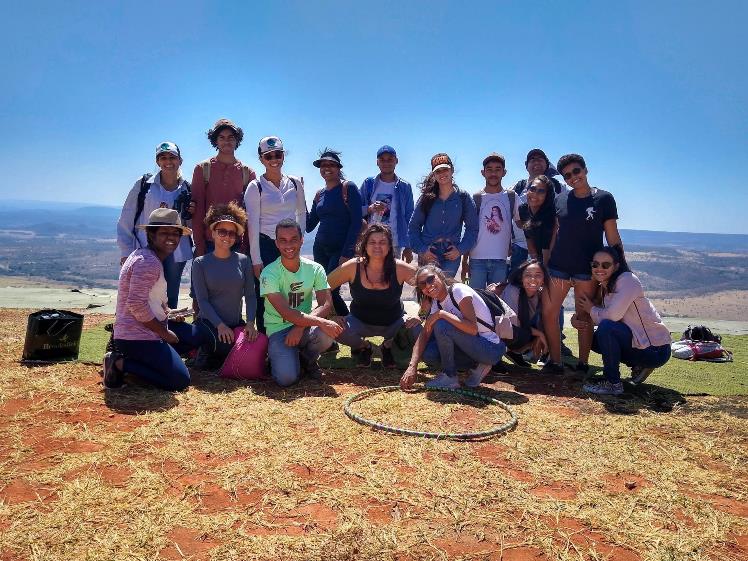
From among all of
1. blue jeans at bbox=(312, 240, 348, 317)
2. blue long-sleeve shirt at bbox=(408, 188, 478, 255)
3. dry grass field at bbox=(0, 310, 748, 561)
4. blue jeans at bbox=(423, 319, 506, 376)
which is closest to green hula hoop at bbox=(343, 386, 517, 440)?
dry grass field at bbox=(0, 310, 748, 561)

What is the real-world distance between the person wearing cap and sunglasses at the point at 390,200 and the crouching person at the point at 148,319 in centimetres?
273

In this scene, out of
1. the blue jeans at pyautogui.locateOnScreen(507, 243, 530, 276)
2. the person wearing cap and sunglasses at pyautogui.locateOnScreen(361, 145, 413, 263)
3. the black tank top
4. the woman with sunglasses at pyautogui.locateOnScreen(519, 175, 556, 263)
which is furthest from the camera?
the blue jeans at pyautogui.locateOnScreen(507, 243, 530, 276)

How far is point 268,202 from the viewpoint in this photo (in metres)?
6.29

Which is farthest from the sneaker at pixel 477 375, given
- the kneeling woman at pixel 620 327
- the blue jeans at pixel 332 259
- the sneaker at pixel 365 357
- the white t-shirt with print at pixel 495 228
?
the blue jeans at pixel 332 259

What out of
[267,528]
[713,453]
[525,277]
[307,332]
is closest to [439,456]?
[267,528]

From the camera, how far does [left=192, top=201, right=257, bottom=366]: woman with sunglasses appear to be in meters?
5.75

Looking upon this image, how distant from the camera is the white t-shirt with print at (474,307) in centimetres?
529

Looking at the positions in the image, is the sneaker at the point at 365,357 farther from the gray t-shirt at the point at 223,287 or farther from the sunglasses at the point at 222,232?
the sunglasses at the point at 222,232

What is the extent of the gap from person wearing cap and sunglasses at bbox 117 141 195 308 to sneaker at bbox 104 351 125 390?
59.2 inches

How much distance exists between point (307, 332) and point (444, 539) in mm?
3398

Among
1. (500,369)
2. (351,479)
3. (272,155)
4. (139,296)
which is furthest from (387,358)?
(351,479)

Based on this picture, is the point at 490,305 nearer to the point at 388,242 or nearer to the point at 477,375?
the point at 477,375

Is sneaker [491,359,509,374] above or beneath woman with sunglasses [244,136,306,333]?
beneath

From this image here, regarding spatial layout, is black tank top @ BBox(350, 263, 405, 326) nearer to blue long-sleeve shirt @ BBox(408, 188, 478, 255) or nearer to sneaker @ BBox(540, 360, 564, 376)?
blue long-sleeve shirt @ BBox(408, 188, 478, 255)
